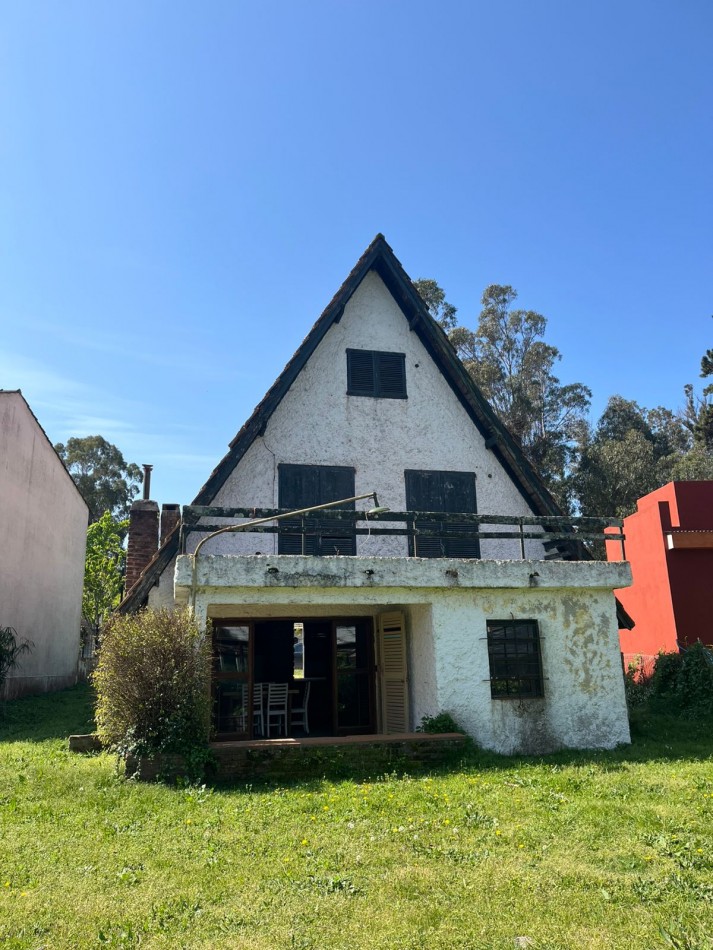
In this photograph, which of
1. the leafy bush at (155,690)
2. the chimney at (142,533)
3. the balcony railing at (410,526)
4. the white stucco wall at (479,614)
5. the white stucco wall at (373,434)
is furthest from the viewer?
the chimney at (142,533)

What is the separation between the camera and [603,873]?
19.6ft

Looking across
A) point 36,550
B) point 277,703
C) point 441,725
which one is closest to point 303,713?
point 277,703

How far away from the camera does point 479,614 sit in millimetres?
11500

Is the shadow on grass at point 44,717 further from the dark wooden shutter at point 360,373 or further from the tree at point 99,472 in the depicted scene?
the tree at point 99,472

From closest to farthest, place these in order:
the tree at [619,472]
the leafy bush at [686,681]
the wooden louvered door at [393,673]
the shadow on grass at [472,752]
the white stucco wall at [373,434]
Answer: the shadow on grass at [472,752]
the wooden louvered door at [393,673]
the white stucco wall at [373,434]
the leafy bush at [686,681]
the tree at [619,472]

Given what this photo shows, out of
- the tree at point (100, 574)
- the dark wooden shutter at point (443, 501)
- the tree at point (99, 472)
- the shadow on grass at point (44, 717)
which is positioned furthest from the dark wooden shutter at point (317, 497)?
the tree at point (99, 472)

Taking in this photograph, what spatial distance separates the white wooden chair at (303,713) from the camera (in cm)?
1363

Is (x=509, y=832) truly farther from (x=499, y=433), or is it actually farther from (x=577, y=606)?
(x=499, y=433)

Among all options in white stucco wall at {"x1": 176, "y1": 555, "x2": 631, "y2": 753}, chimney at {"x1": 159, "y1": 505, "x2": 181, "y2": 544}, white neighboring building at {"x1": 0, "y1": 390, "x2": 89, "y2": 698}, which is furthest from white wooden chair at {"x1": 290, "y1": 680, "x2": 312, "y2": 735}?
white neighboring building at {"x1": 0, "y1": 390, "x2": 89, "y2": 698}

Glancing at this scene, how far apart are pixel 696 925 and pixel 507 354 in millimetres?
37767

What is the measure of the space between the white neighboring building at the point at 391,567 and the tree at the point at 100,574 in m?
22.3

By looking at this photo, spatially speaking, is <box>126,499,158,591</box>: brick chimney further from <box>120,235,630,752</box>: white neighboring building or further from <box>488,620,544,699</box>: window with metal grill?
<box>488,620,544,699</box>: window with metal grill

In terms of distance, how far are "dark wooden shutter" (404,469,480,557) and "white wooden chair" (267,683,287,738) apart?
350 cm

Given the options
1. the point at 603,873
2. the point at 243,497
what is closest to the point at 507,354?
the point at 243,497
